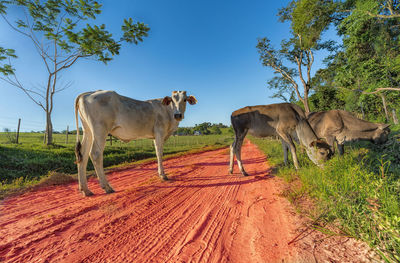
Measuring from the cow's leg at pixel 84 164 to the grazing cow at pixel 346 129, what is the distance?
26.2ft

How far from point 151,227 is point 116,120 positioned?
9.60ft

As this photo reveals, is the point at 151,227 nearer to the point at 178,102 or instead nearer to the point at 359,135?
the point at 178,102

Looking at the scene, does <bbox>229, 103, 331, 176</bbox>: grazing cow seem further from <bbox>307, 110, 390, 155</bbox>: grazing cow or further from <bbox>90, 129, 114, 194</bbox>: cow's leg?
<bbox>90, 129, 114, 194</bbox>: cow's leg

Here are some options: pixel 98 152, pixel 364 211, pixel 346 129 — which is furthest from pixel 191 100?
pixel 346 129

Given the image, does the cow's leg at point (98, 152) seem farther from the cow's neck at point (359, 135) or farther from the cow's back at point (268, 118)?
the cow's neck at point (359, 135)

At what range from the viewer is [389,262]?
1.22 meters

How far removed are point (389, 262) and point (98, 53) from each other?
14235 mm

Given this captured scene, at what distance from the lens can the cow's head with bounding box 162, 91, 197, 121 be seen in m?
4.78

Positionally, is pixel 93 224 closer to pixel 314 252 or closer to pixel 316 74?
pixel 314 252

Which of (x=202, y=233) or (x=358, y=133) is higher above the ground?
(x=358, y=133)

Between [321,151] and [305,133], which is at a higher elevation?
[305,133]

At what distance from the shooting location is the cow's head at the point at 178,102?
15.7 feet

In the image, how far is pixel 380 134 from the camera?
18.8 ft

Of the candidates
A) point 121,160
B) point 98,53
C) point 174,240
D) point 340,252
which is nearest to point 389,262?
point 340,252
